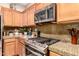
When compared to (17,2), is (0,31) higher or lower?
lower

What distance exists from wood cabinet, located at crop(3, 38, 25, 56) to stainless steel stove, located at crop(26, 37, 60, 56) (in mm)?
81

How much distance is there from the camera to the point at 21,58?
4.57 ft

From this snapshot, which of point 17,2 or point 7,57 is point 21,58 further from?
point 17,2

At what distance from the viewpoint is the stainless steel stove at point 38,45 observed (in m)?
Answer: 1.31

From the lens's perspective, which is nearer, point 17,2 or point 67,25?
point 17,2

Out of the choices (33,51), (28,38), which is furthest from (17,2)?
(33,51)

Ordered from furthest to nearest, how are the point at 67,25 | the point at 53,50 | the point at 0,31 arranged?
the point at 67,25 < the point at 0,31 < the point at 53,50

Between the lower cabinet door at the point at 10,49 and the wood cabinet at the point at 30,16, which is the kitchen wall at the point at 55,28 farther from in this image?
the lower cabinet door at the point at 10,49

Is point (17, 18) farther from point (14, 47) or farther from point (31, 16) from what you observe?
point (14, 47)

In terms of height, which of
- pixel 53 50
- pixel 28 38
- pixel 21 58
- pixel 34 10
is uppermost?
pixel 34 10

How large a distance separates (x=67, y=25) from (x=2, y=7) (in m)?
0.85

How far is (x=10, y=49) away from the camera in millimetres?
1395

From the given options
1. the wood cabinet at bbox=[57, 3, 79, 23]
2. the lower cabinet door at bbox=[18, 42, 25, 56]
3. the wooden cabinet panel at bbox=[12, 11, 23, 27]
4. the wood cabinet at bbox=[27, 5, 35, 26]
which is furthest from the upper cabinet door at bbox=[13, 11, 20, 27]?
the wood cabinet at bbox=[57, 3, 79, 23]

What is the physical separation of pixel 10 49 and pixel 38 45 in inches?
13.6
